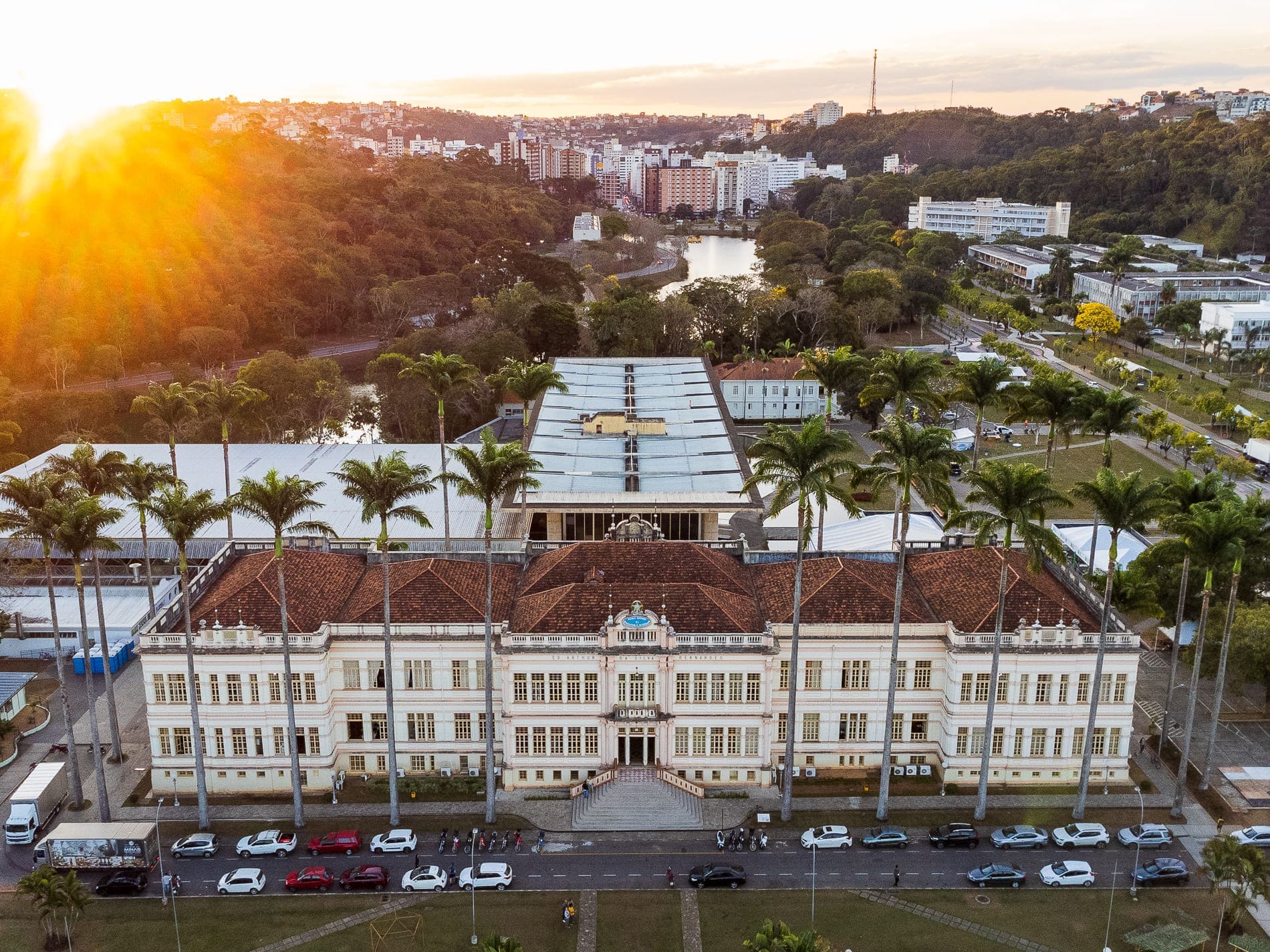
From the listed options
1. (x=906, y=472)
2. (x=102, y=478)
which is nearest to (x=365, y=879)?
(x=102, y=478)

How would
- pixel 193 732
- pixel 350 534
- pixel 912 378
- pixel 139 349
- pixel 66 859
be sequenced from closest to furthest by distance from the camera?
pixel 66 859 < pixel 193 732 < pixel 912 378 < pixel 350 534 < pixel 139 349

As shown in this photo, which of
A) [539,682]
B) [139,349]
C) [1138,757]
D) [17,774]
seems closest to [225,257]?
[139,349]

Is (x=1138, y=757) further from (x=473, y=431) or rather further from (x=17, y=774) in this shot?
(x=473, y=431)

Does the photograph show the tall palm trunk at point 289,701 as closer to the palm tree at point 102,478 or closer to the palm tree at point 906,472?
the palm tree at point 102,478

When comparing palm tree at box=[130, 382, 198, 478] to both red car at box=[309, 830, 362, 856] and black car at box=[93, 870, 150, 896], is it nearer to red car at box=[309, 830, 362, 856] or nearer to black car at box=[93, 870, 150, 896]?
black car at box=[93, 870, 150, 896]

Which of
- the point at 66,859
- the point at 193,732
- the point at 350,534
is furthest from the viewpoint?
the point at 350,534

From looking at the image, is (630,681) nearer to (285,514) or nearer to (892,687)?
(892,687)

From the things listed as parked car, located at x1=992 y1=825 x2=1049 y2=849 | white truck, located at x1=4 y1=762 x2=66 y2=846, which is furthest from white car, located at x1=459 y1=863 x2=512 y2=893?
parked car, located at x1=992 y1=825 x2=1049 y2=849
